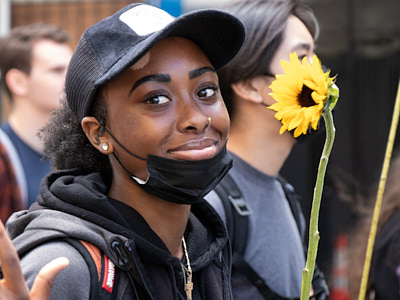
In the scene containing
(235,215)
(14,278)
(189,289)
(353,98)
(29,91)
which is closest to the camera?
(14,278)

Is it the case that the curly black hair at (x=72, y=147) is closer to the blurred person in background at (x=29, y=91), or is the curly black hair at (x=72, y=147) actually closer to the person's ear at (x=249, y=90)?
the person's ear at (x=249, y=90)

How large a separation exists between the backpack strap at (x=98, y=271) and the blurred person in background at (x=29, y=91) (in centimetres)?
253

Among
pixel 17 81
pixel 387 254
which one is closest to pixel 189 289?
pixel 387 254

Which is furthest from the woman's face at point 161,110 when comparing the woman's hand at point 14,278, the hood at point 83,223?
the woman's hand at point 14,278

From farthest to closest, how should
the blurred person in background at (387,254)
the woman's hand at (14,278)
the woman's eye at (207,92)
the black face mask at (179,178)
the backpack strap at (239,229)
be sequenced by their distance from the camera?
the blurred person in background at (387,254) → the backpack strap at (239,229) → the woman's eye at (207,92) → the black face mask at (179,178) → the woman's hand at (14,278)

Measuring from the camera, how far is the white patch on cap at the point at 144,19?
2049 mm

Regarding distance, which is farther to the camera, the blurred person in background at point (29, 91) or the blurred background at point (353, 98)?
the blurred background at point (353, 98)

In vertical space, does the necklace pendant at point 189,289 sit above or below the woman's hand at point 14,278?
below

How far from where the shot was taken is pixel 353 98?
7629mm

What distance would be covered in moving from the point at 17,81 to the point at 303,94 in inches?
148

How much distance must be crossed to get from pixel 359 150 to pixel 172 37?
19.1 feet

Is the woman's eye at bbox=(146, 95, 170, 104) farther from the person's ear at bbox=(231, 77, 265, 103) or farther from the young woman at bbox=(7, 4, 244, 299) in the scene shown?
the person's ear at bbox=(231, 77, 265, 103)

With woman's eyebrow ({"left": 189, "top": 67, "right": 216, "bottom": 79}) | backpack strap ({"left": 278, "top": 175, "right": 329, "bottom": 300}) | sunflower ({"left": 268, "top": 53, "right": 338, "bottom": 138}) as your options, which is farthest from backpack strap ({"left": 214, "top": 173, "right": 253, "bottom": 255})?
sunflower ({"left": 268, "top": 53, "right": 338, "bottom": 138})

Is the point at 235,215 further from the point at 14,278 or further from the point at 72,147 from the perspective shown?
the point at 14,278
